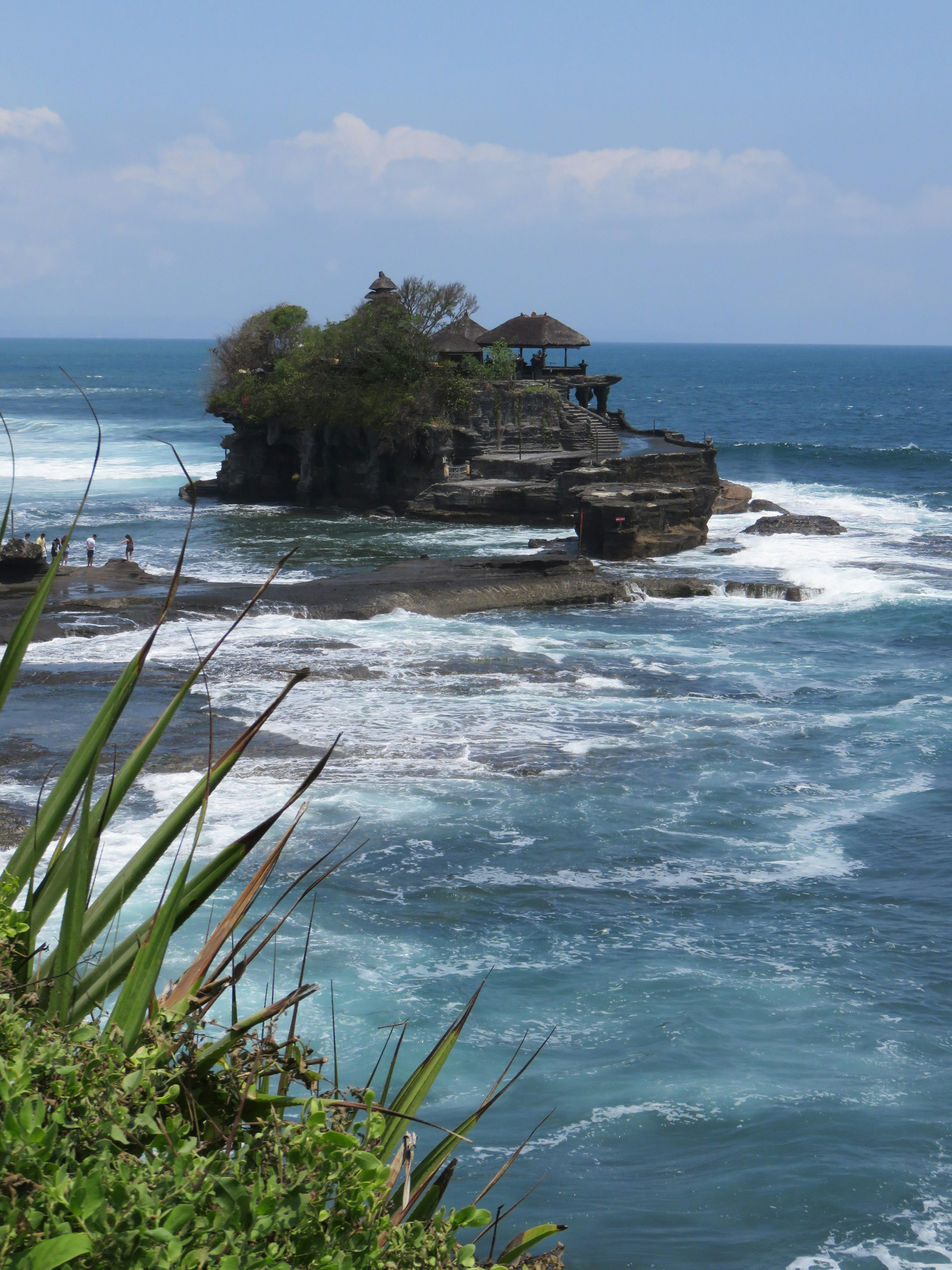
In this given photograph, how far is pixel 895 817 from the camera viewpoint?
1667 cm

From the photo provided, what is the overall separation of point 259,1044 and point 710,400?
125 m

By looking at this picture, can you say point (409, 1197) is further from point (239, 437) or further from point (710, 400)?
point (710, 400)

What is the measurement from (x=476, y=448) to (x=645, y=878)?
1283 inches

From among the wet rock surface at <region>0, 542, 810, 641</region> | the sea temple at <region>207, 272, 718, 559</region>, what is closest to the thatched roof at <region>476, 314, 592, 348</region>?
the sea temple at <region>207, 272, 718, 559</region>

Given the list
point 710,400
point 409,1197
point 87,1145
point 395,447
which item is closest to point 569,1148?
point 409,1197

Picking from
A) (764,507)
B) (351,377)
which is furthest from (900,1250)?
(764,507)

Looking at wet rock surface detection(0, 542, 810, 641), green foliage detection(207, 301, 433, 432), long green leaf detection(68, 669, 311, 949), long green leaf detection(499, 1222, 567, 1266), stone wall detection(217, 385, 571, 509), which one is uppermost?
green foliage detection(207, 301, 433, 432)

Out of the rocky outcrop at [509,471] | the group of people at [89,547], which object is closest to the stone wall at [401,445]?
the rocky outcrop at [509,471]

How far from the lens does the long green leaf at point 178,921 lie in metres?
2.66

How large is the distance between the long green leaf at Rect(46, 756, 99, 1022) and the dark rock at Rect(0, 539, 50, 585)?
2826 centimetres

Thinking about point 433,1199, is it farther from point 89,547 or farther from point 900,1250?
point 89,547

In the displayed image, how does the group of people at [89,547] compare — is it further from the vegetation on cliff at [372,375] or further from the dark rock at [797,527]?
the dark rock at [797,527]

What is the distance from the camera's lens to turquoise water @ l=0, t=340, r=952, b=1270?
29.4ft

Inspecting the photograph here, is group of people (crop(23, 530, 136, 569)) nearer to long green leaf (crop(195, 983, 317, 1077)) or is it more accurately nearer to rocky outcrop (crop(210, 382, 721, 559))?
rocky outcrop (crop(210, 382, 721, 559))
